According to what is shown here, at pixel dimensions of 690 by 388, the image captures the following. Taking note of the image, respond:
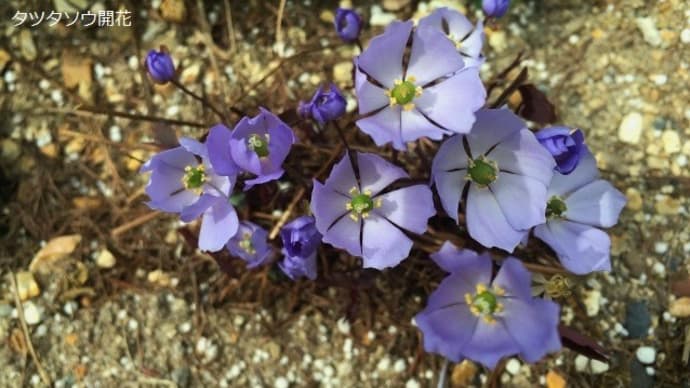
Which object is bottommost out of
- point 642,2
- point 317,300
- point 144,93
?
point 317,300

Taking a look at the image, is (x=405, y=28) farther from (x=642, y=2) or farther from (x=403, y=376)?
(x=642, y=2)

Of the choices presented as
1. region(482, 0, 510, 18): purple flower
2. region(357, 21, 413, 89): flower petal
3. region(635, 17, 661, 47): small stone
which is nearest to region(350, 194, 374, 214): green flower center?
region(357, 21, 413, 89): flower petal

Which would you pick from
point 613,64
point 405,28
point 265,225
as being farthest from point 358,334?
point 613,64

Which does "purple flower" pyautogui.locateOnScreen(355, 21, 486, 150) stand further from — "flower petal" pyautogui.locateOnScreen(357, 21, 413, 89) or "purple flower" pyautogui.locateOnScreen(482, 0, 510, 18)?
"purple flower" pyautogui.locateOnScreen(482, 0, 510, 18)

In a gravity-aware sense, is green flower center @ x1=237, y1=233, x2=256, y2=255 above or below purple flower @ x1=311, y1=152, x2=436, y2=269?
below

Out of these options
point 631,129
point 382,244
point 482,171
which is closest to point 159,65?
point 382,244
